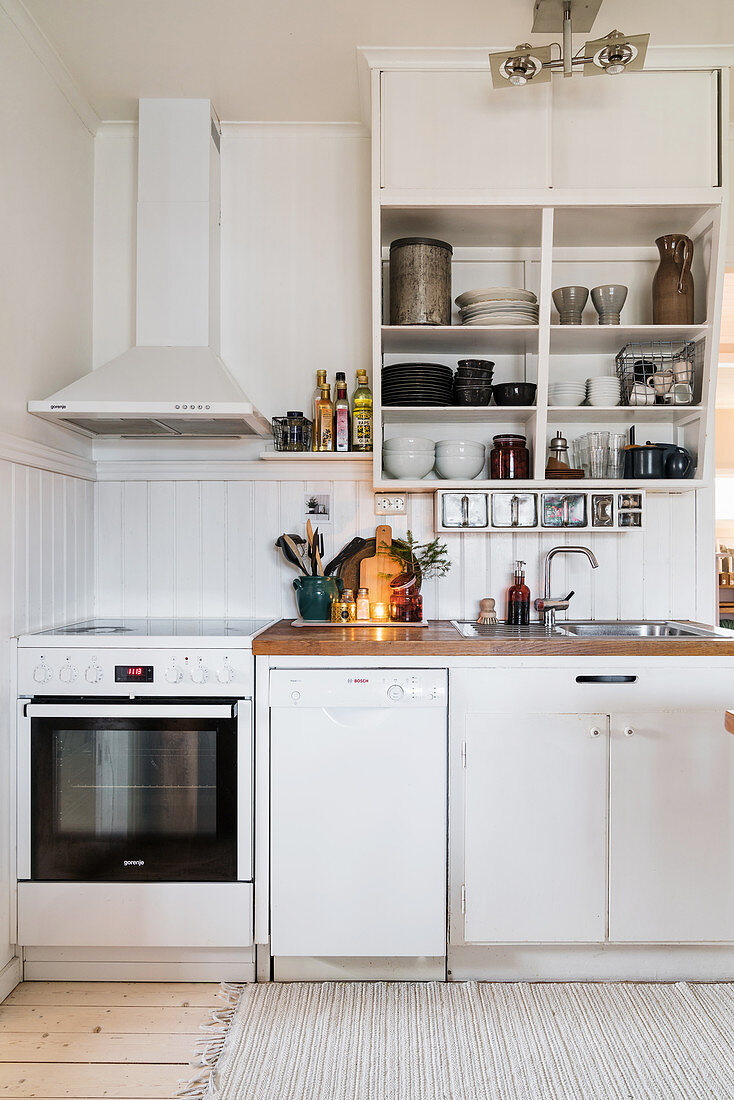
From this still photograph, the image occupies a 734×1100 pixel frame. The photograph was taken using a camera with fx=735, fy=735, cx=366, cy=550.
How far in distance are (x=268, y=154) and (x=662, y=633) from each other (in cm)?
231

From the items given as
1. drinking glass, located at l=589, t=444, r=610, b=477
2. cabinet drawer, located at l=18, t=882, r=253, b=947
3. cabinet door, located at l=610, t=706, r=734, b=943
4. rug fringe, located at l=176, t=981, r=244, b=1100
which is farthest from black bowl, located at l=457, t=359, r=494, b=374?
rug fringe, located at l=176, t=981, r=244, b=1100

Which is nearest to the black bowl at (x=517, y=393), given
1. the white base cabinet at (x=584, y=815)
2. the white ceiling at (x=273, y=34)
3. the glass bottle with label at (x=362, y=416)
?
the glass bottle with label at (x=362, y=416)

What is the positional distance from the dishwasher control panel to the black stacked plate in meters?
0.94

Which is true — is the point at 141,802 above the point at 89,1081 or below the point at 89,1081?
above

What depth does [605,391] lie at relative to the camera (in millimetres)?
2521

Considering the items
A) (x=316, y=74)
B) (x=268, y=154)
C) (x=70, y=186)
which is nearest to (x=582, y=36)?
(x=316, y=74)

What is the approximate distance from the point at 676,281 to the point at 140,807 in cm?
238

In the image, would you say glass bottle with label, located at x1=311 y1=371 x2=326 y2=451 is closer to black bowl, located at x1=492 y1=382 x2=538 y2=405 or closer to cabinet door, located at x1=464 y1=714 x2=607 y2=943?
black bowl, located at x1=492 y1=382 x2=538 y2=405

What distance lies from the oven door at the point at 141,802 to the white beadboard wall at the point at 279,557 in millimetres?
721

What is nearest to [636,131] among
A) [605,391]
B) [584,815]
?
[605,391]

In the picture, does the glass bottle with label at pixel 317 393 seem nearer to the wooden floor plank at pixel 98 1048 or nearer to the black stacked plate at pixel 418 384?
the black stacked plate at pixel 418 384

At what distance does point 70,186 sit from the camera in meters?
2.57

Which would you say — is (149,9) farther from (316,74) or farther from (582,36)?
(582,36)

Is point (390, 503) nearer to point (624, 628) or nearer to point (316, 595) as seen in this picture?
point (316, 595)
